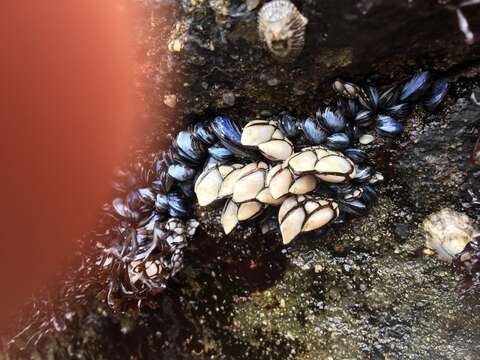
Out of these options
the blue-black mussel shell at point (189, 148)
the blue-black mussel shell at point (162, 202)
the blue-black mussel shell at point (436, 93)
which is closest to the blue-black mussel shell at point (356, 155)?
the blue-black mussel shell at point (436, 93)

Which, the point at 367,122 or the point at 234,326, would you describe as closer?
the point at 367,122

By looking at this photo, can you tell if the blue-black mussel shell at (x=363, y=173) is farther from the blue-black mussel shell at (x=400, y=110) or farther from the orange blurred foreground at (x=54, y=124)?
the orange blurred foreground at (x=54, y=124)

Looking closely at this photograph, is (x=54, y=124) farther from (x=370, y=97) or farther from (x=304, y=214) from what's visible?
(x=370, y=97)

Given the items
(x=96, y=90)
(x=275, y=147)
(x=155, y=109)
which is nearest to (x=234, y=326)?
(x=275, y=147)

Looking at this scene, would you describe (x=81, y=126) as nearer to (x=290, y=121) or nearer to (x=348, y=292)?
(x=290, y=121)

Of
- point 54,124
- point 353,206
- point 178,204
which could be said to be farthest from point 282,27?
point 54,124
